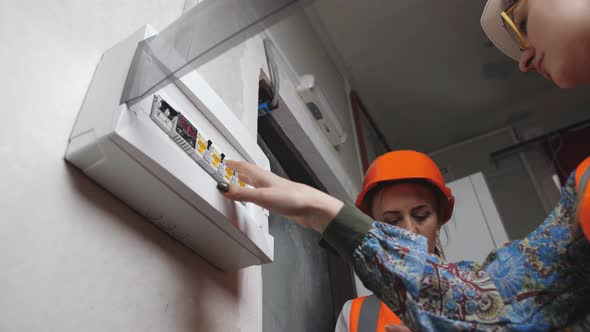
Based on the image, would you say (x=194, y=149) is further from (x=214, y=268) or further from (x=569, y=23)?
(x=569, y=23)

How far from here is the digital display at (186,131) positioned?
633 millimetres

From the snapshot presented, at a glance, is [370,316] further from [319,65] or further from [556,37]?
[319,65]

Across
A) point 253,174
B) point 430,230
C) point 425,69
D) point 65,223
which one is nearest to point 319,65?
point 425,69

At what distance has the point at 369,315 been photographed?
3.92 ft

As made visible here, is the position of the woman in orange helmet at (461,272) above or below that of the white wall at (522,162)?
below

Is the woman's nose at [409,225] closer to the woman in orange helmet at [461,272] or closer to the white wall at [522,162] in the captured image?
the woman in orange helmet at [461,272]

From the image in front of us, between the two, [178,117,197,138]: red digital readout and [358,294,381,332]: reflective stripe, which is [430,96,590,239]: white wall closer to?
[358,294,381,332]: reflective stripe

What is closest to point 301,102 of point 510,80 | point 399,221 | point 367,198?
point 367,198

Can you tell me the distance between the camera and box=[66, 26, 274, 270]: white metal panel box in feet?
1.80

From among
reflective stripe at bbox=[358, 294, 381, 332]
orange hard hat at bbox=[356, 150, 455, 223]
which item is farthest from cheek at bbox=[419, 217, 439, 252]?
reflective stripe at bbox=[358, 294, 381, 332]

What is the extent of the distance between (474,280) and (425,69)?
8.22ft

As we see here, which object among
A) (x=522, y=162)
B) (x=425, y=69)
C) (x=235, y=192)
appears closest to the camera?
(x=235, y=192)

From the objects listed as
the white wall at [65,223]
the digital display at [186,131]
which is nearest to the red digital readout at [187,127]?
the digital display at [186,131]

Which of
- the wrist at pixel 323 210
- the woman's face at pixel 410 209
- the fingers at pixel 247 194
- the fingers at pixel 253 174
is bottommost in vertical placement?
the wrist at pixel 323 210
